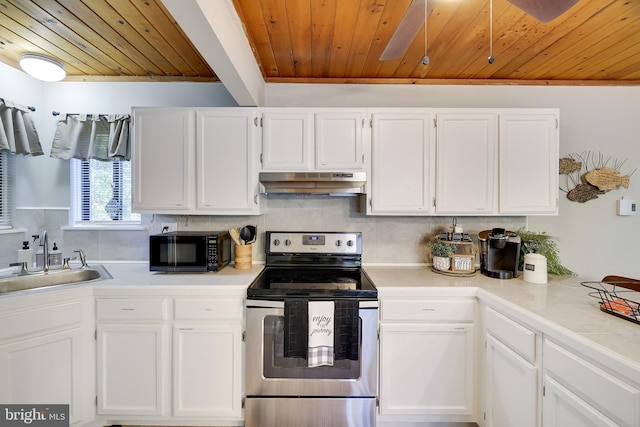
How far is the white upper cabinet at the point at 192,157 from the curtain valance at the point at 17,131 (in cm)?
95

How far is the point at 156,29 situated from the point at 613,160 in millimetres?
3779

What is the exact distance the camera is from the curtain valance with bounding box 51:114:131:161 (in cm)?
234

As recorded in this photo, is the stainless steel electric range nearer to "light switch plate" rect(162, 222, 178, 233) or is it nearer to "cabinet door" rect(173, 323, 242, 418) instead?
"cabinet door" rect(173, 323, 242, 418)

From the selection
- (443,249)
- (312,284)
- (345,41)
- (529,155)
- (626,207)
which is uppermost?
(345,41)

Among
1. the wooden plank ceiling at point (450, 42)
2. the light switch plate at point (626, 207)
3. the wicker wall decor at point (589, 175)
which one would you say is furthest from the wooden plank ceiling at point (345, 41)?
the light switch plate at point (626, 207)

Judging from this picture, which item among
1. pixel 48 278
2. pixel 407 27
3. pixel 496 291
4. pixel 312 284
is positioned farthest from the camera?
pixel 48 278

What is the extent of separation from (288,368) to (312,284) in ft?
1.74

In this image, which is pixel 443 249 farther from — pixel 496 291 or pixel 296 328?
pixel 296 328

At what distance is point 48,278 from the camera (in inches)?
78.6

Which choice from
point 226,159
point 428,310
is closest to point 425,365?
point 428,310

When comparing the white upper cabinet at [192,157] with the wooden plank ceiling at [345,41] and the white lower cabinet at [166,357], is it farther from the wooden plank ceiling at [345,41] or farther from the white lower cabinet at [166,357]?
the white lower cabinet at [166,357]

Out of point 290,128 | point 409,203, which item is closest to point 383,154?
point 409,203

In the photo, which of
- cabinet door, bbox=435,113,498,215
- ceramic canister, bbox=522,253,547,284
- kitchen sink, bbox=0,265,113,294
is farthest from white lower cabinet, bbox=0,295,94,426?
ceramic canister, bbox=522,253,547,284

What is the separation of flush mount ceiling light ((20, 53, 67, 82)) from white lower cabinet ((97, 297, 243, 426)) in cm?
182
